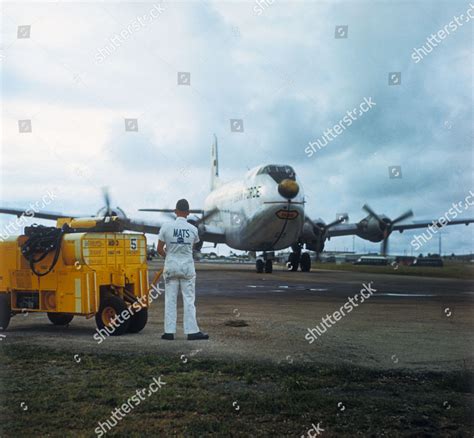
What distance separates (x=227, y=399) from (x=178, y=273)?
3.93m

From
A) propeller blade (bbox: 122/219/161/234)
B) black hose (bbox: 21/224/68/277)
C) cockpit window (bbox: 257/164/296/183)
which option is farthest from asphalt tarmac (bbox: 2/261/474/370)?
propeller blade (bbox: 122/219/161/234)

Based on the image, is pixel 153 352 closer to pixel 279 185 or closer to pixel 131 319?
pixel 131 319

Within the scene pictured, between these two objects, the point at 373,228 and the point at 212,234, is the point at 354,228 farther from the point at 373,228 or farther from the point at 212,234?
the point at 212,234

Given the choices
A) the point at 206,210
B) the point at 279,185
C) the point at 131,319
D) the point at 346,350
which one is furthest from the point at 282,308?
the point at 206,210

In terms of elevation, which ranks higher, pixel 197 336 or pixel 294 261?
pixel 197 336

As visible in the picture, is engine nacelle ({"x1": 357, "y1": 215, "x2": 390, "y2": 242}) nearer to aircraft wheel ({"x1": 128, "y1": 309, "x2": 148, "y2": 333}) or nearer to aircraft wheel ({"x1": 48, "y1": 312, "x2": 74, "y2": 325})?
aircraft wheel ({"x1": 48, "y1": 312, "x2": 74, "y2": 325})

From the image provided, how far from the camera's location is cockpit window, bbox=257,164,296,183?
31000 mm

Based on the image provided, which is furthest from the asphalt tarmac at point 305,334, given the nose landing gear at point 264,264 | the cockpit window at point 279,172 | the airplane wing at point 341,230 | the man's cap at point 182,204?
the airplane wing at point 341,230

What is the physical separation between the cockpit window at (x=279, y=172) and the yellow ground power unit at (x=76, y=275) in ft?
66.7

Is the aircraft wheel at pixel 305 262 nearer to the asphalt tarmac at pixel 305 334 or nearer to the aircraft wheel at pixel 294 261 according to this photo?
the aircraft wheel at pixel 294 261

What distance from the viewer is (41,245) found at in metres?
10.4

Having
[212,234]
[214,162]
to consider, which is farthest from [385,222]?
[214,162]

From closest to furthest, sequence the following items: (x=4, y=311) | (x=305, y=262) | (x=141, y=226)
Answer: (x=4, y=311) → (x=305, y=262) → (x=141, y=226)

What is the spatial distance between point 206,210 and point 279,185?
585 inches
